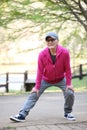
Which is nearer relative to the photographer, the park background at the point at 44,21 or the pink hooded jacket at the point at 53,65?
the pink hooded jacket at the point at 53,65

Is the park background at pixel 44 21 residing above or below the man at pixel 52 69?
above

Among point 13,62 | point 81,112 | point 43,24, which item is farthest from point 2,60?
point 81,112

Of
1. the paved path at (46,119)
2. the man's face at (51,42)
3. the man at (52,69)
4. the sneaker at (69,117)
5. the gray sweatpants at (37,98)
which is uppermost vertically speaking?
the man's face at (51,42)

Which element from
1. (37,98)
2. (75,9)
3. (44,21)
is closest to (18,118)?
(37,98)

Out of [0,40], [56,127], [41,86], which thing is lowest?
[56,127]

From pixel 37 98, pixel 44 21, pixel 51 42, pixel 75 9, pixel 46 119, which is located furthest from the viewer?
pixel 44 21

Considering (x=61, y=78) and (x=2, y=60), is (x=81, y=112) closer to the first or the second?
(x=61, y=78)

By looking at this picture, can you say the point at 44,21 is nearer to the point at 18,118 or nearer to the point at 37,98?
the point at 37,98

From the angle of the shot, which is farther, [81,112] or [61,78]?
[81,112]

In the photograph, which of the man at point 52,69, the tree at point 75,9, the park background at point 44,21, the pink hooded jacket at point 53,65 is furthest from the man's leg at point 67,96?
the park background at point 44,21

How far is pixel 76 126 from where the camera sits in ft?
27.0

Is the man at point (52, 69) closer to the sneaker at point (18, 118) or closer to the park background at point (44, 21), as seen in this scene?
the sneaker at point (18, 118)

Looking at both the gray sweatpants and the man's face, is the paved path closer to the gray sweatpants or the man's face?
the gray sweatpants

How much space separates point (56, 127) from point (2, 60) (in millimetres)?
41549
